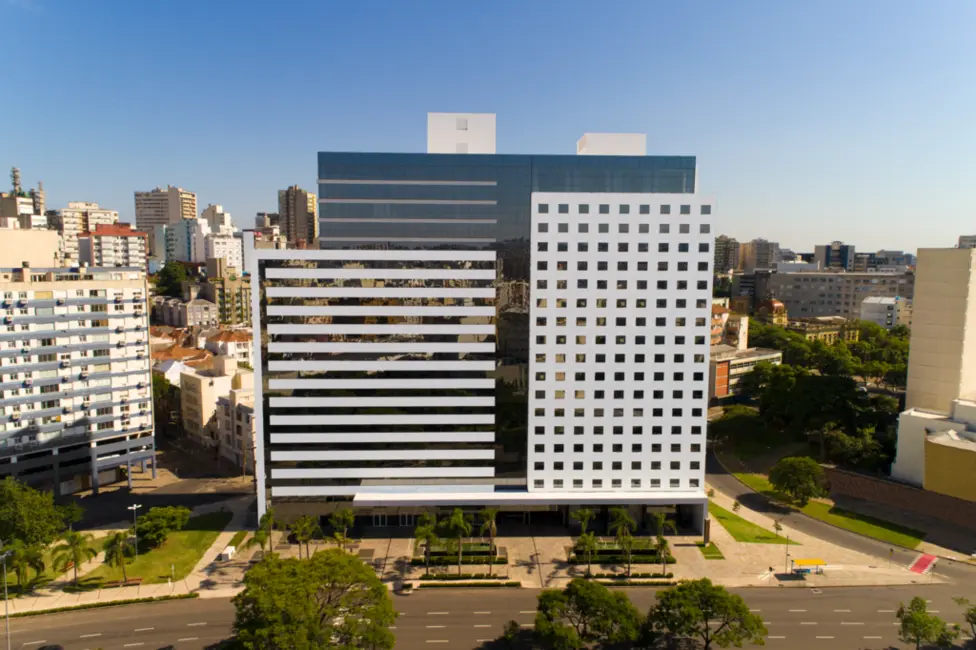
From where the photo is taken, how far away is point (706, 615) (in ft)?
132

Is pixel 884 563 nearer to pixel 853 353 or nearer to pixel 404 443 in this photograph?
pixel 404 443

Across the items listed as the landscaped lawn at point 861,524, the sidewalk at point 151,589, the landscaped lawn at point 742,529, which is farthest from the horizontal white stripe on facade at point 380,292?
the landscaped lawn at point 861,524

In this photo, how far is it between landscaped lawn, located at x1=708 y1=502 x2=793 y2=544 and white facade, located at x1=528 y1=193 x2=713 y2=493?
674cm

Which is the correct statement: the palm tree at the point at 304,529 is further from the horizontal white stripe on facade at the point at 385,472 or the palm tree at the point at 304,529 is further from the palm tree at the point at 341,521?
the horizontal white stripe on facade at the point at 385,472

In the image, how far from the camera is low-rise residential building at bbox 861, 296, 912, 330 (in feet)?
531

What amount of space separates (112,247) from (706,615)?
620ft

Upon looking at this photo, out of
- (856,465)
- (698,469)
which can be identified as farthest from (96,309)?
(856,465)

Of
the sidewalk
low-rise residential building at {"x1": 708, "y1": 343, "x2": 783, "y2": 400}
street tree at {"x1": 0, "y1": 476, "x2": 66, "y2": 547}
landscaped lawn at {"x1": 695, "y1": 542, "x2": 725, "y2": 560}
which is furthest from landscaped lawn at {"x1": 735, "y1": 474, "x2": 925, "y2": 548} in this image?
street tree at {"x1": 0, "y1": 476, "x2": 66, "y2": 547}

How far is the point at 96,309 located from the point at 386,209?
132ft

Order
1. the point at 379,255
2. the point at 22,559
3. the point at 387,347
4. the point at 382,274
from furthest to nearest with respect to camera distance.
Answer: the point at 387,347 < the point at 382,274 < the point at 379,255 < the point at 22,559

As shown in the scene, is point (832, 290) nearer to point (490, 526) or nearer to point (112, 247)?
point (490, 526)

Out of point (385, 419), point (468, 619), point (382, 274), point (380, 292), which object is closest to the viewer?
point (468, 619)

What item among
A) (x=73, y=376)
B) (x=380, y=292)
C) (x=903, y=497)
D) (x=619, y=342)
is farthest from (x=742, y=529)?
(x=73, y=376)

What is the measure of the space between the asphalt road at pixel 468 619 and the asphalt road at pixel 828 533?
10.3ft
